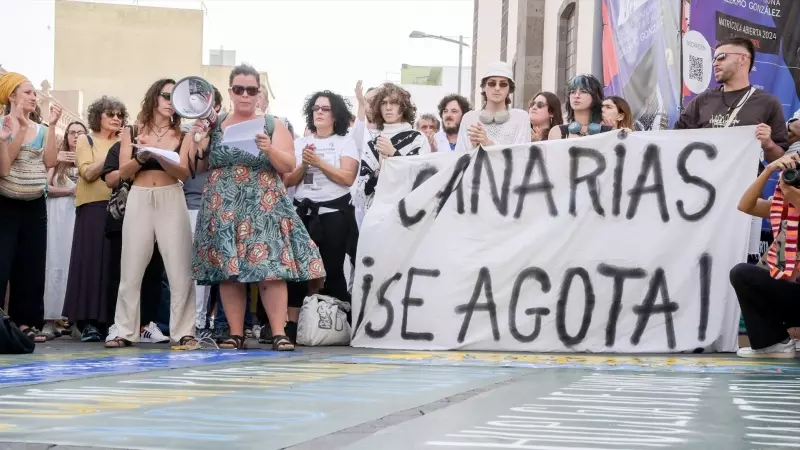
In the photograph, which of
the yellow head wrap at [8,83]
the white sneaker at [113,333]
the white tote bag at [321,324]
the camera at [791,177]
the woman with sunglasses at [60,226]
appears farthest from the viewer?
the woman with sunglasses at [60,226]

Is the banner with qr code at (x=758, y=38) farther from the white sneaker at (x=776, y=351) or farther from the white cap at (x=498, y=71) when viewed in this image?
the white sneaker at (x=776, y=351)

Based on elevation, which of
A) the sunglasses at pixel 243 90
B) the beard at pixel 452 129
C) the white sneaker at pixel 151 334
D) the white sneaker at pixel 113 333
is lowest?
the white sneaker at pixel 151 334

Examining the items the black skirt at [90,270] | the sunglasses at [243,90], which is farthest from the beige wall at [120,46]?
the sunglasses at [243,90]

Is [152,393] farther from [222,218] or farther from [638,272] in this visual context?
[638,272]

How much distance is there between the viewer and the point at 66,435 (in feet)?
12.1

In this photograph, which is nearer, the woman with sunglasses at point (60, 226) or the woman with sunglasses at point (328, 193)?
the woman with sunglasses at point (328, 193)

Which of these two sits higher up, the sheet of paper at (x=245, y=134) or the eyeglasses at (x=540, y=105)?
the eyeglasses at (x=540, y=105)

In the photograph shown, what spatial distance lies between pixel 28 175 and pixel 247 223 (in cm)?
180

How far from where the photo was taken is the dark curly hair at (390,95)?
372 inches

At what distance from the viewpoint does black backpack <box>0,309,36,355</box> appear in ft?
24.4

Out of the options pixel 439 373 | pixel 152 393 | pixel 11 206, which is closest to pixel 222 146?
pixel 11 206

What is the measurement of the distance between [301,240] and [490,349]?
Result: 1.44 meters

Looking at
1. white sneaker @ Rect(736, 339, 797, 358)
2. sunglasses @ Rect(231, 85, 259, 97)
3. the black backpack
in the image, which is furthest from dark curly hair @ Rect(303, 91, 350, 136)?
white sneaker @ Rect(736, 339, 797, 358)

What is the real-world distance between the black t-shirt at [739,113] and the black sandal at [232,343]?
3.33m
